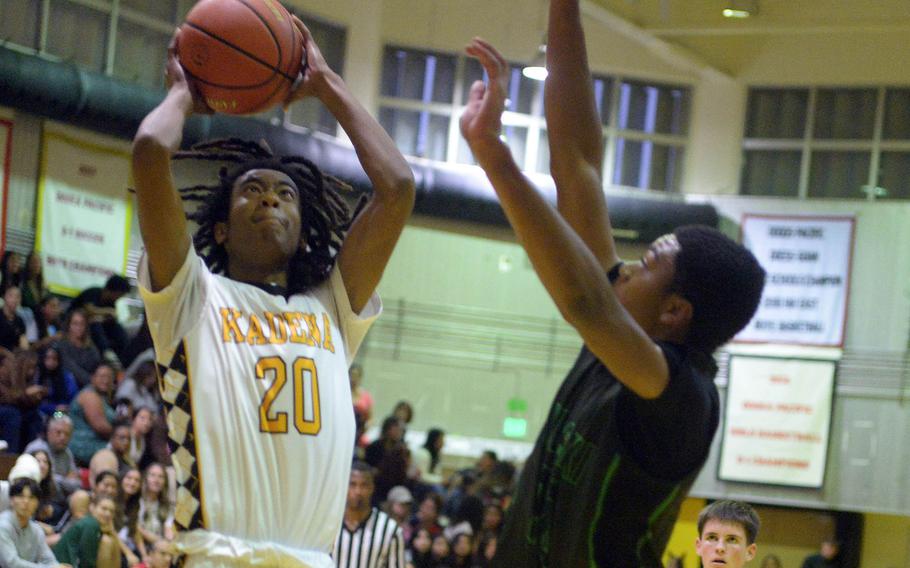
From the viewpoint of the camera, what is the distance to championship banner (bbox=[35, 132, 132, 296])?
14.4 m

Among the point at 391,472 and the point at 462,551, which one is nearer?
the point at 462,551

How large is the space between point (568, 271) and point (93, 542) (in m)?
7.12

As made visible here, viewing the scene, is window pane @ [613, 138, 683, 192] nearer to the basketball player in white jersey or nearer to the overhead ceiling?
the overhead ceiling

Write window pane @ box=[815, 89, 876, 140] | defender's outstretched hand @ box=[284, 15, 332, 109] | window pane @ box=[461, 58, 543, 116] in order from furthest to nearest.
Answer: window pane @ box=[461, 58, 543, 116]
window pane @ box=[815, 89, 876, 140]
defender's outstretched hand @ box=[284, 15, 332, 109]

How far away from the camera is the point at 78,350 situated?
11.9 meters

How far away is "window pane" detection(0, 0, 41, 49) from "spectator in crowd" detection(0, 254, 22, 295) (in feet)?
8.94

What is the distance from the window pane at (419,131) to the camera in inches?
719

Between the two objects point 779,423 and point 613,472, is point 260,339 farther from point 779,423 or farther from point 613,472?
point 779,423

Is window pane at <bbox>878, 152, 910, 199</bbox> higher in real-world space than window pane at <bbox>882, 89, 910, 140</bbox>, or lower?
lower

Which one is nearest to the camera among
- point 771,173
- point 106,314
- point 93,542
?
point 93,542

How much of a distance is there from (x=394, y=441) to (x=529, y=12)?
7.27m

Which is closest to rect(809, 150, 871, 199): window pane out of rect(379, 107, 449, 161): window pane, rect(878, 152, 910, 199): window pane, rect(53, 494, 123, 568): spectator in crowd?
rect(878, 152, 910, 199): window pane

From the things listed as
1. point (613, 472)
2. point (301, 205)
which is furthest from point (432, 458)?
point (613, 472)

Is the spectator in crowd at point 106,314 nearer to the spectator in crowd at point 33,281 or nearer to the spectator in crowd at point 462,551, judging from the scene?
the spectator in crowd at point 33,281
